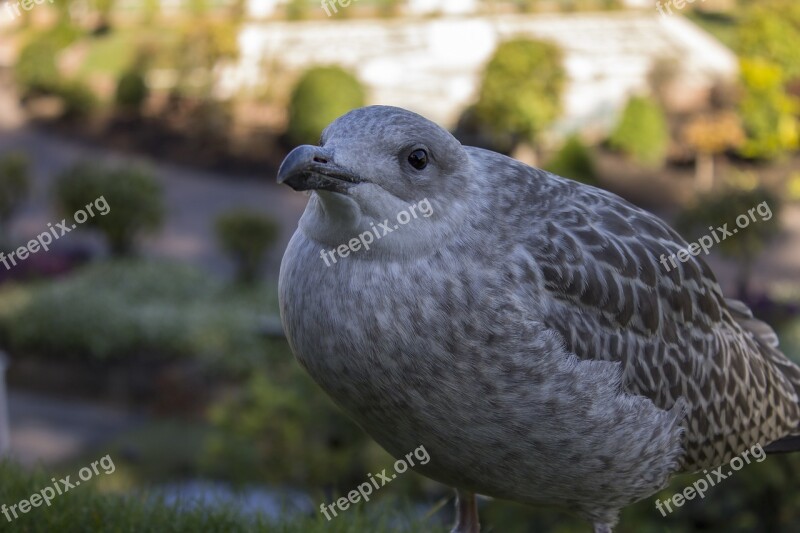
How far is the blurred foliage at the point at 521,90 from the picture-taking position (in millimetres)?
20172

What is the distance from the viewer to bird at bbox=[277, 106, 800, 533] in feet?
10.3

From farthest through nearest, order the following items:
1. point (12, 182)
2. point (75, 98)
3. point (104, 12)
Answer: point (104, 12), point (75, 98), point (12, 182)

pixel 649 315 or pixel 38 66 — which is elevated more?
pixel 649 315

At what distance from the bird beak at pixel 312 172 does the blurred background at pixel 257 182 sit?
7.07 ft

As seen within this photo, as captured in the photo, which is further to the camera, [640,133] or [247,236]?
[640,133]

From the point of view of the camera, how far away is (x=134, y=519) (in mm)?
4605

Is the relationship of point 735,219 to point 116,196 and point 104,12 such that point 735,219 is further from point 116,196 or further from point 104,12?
point 104,12

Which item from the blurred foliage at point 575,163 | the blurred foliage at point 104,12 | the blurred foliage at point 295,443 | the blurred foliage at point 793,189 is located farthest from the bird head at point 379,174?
the blurred foliage at point 104,12

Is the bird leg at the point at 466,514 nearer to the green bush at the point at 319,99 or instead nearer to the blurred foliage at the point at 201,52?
the green bush at the point at 319,99

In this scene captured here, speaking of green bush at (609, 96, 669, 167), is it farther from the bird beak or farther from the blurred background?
the bird beak

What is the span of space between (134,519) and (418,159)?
2.34 metres

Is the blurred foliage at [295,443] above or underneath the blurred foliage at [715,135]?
above

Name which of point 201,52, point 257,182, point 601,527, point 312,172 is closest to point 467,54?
point 201,52

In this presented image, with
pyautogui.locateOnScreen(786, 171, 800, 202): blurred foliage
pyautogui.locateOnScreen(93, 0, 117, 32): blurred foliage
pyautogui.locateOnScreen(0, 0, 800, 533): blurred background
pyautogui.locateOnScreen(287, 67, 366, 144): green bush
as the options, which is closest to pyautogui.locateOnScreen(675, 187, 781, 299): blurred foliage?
pyautogui.locateOnScreen(0, 0, 800, 533): blurred background
